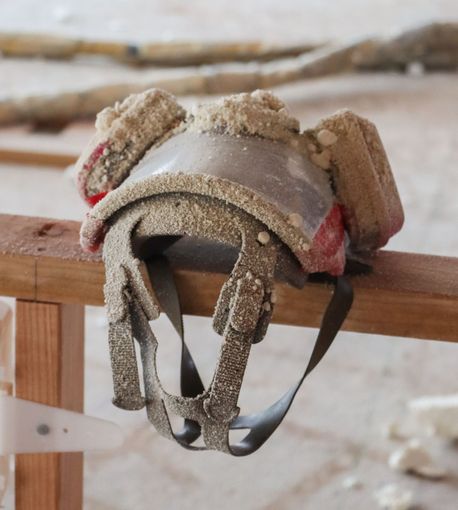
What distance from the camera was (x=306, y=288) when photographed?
1196mm

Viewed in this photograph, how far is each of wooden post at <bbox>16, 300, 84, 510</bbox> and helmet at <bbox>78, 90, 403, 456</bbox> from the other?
124 millimetres

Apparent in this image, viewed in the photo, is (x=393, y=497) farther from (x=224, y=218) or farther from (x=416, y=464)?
(x=224, y=218)

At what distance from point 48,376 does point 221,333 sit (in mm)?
279

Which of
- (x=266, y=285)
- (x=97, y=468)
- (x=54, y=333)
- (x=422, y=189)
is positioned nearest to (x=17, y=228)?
(x=54, y=333)

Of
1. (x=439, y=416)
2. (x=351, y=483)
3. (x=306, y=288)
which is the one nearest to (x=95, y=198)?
(x=306, y=288)

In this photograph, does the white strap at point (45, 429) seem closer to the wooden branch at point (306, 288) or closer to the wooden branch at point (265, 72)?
the wooden branch at point (306, 288)

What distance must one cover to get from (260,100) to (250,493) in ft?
2.70

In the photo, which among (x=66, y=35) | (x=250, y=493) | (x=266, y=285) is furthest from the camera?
(x=66, y=35)

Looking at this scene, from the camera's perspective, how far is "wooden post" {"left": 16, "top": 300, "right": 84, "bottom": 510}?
128 cm

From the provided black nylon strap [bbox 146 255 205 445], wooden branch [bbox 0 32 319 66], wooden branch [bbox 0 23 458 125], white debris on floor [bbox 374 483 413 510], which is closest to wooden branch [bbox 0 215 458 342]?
black nylon strap [bbox 146 255 205 445]

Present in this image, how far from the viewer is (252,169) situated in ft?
3.77

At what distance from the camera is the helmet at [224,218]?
111cm

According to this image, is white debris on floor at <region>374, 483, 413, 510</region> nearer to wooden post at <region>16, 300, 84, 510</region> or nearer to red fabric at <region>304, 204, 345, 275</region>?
wooden post at <region>16, 300, 84, 510</region>

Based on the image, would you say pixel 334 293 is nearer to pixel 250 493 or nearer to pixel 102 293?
pixel 102 293
